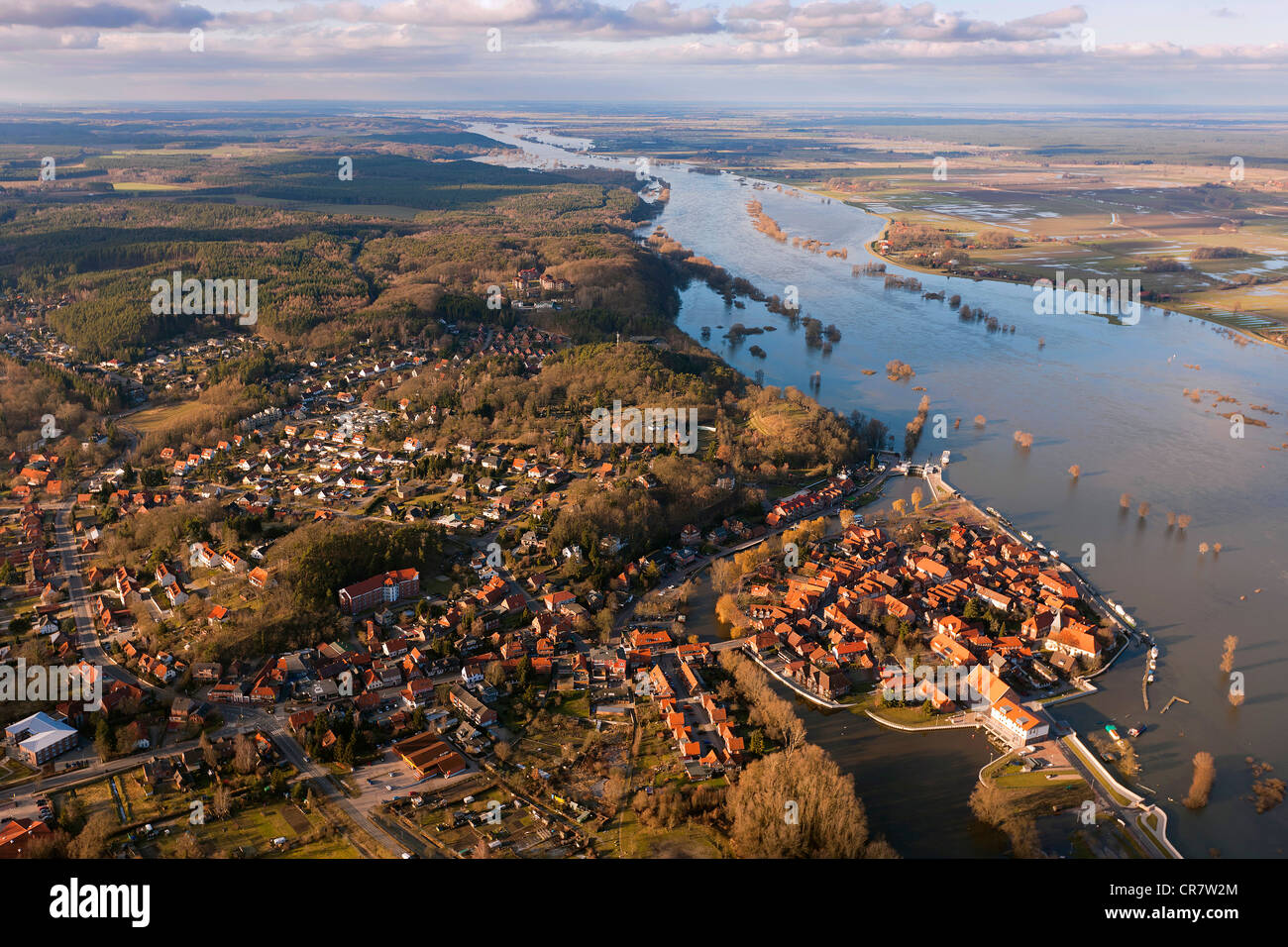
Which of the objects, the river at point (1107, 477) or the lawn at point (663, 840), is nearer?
the lawn at point (663, 840)

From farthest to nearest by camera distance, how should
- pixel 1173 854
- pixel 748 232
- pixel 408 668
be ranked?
pixel 748 232, pixel 408 668, pixel 1173 854

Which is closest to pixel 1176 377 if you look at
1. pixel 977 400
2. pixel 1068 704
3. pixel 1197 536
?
pixel 977 400

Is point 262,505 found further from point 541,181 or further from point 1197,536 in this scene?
point 541,181

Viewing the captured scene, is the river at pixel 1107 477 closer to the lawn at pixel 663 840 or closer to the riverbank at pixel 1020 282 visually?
A: the riverbank at pixel 1020 282

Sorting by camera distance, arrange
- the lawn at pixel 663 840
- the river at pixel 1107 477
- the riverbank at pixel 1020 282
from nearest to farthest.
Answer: the lawn at pixel 663 840
the river at pixel 1107 477
the riverbank at pixel 1020 282

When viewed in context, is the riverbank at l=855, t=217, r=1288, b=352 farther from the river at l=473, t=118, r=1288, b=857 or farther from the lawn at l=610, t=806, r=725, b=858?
the lawn at l=610, t=806, r=725, b=858

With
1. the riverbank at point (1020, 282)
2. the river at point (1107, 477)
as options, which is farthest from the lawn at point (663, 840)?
the riverbank at point (1020, 282)

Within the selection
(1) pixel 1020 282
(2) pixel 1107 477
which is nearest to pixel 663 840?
(2) pixel 1107 477

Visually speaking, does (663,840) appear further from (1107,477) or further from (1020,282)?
(1020,282)
